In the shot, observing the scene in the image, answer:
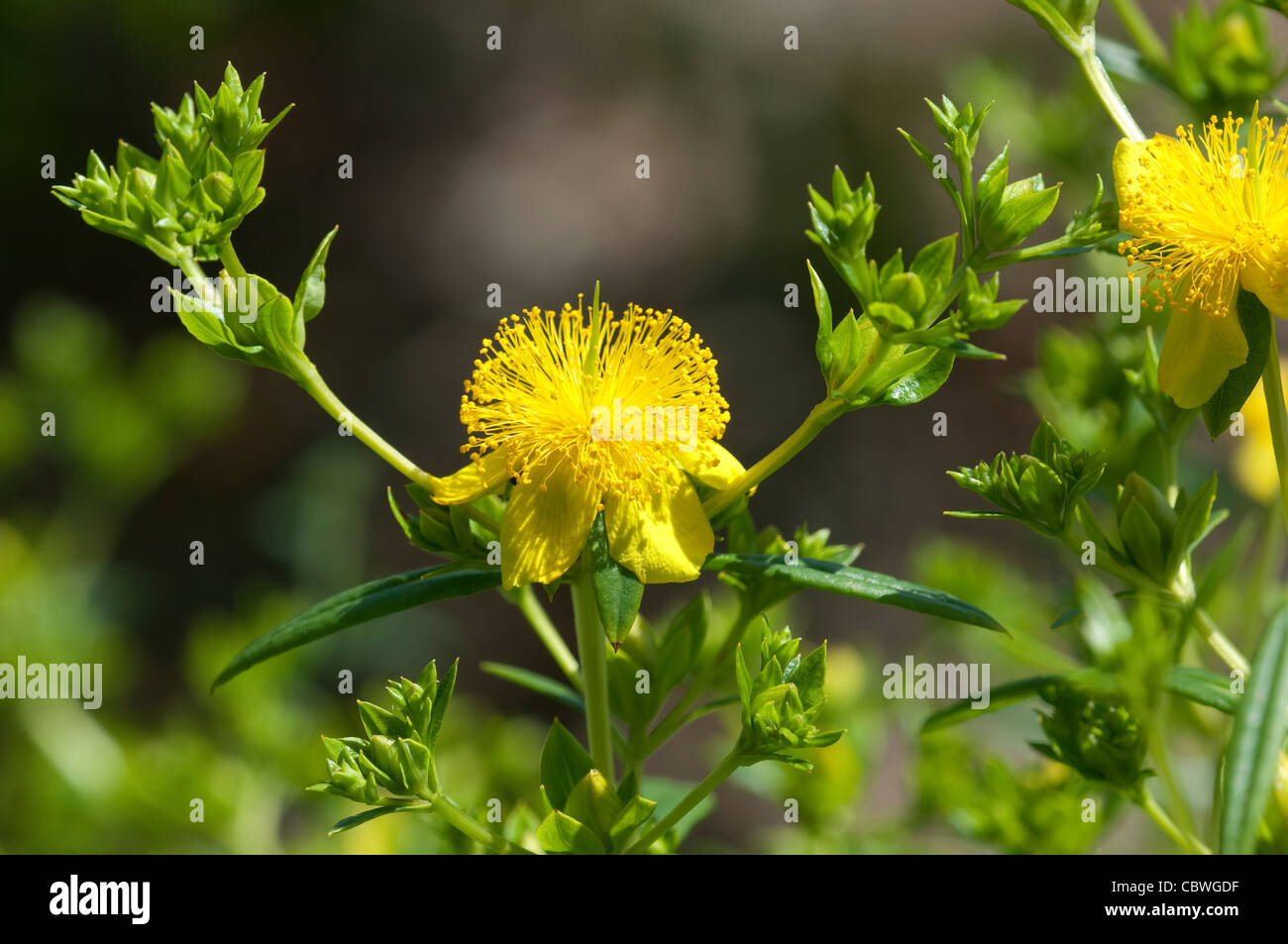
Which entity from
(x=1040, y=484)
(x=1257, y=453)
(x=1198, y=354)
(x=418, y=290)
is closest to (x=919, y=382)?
(x=1040, y=484)

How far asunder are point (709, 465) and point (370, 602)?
38 centimetres

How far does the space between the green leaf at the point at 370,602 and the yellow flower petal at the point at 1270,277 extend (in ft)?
2.74

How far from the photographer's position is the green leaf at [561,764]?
1.19m

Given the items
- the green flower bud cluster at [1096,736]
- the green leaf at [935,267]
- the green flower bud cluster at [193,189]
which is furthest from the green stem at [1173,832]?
the green flower bud cluster at [193,189]

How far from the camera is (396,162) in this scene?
4.79 metres

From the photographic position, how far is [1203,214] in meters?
1.23

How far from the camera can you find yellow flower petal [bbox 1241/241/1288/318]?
1.18 metres

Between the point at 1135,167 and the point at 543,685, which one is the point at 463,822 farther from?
the point at 1135,167

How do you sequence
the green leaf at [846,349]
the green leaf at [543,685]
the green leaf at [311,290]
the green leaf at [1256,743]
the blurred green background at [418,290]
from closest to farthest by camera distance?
the green leaf at [1256,743]
the green leaf at [846,349]
the green leaf at [311,290]
the green leaf at [543,685]
the blurred green background at [418,290]

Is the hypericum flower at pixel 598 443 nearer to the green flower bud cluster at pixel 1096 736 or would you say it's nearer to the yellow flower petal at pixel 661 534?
the yellow flower petal at pixel 661 534

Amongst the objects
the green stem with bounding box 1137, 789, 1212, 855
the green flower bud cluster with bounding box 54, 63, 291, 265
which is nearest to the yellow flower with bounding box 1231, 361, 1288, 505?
the green stem with bounding box 1137, 789, 1212, 855

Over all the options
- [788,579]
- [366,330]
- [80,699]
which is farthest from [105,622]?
[788,579]

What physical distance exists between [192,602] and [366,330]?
4.10 feet
